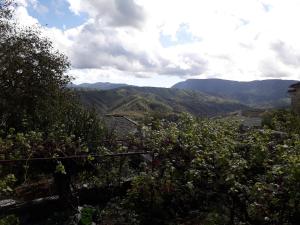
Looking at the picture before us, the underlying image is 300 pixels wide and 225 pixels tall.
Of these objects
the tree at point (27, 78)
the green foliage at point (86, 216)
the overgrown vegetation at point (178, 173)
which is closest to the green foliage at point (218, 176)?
the overgrown vegetation at point (178, 173)

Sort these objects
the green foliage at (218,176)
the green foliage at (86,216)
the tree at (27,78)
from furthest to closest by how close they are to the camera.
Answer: the tree at (27,78), the green foliage at (86,216), the green foliage at (218,176)

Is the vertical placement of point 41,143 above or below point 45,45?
below

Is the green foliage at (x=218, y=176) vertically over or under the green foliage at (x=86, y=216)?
over

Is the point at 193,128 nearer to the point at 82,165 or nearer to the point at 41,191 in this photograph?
the point at 82,165

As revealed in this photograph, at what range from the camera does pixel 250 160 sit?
9.02 metres

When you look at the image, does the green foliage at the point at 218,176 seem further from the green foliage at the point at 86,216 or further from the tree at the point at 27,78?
the tree at the point at 27,78

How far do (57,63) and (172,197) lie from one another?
1769 cm

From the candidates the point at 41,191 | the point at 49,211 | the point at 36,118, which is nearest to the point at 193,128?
the point at 49,211

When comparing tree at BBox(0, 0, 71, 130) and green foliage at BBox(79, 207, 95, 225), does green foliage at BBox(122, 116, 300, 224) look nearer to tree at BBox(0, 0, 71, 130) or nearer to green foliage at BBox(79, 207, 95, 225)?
green foliage at BBox(79, 207, 95, 225)

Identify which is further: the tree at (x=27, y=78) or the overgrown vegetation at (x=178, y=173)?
the tree at (x=27, y=78)

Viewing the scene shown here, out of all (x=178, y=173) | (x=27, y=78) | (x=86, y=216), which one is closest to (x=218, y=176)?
(x=178, y=173)

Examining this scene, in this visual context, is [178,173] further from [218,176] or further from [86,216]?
[86,216]

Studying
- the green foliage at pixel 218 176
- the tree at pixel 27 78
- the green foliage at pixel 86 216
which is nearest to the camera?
the green foliage at pixel 218 176

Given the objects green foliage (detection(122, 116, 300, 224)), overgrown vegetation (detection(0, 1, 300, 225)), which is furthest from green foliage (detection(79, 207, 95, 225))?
green foliage (detection(122, 116, 300, 224))
